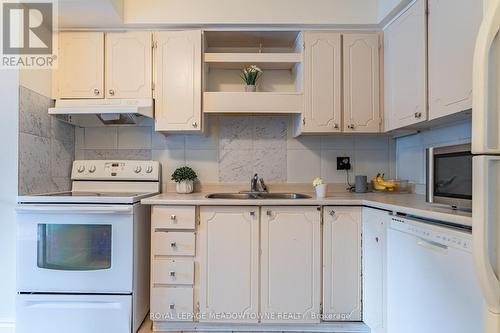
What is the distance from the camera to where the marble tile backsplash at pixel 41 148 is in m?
1.79

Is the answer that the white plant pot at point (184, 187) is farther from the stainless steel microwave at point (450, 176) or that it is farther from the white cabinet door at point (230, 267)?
the stainless steel microwave at point (450, 176)

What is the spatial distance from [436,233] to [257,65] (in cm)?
174

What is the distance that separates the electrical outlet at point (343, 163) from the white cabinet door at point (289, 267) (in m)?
0.76

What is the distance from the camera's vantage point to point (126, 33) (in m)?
2.12

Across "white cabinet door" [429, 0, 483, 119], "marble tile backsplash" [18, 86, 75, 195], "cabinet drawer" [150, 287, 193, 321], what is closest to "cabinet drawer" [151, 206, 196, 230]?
"cabinet drawer" [150, 287, 193, 321]

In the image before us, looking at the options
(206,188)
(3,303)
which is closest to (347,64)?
(206,188)

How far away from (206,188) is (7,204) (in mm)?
1303

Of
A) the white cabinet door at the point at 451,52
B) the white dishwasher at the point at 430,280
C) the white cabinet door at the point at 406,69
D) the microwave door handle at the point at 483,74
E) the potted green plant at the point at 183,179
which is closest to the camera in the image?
the microwave door handle at the point at 483,74

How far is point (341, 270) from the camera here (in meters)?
1.81

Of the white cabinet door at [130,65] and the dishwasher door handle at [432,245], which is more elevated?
the white cabinet door at [130,65]

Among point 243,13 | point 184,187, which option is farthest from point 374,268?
point 243,13

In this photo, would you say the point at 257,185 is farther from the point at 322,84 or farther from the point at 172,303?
the point at 172,303

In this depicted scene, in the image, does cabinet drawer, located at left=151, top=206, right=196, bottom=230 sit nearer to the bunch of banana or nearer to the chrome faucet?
the chrome faucet

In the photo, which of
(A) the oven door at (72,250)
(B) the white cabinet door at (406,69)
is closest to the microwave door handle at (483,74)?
(B) the white cabinet door at (406,69)
